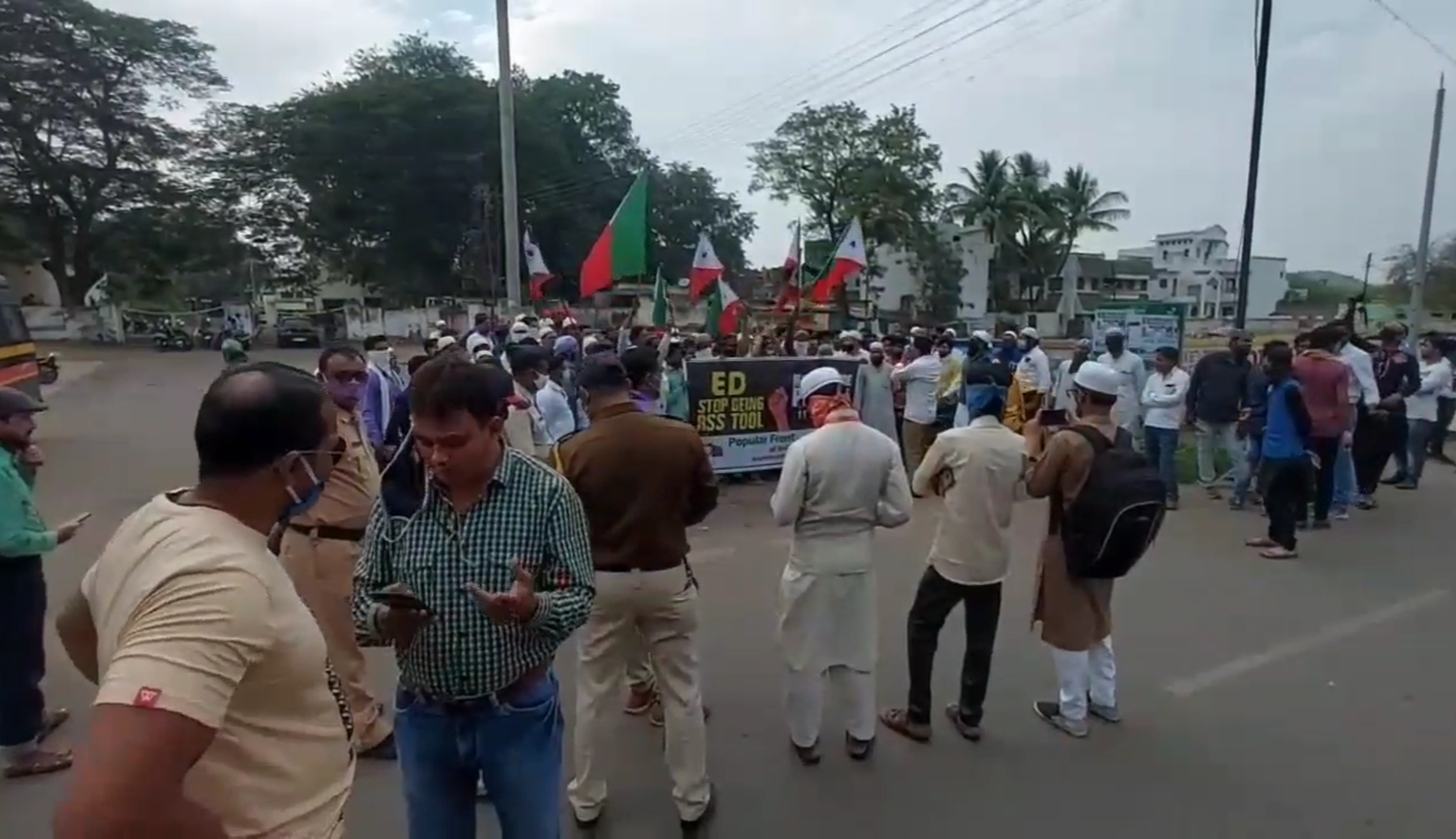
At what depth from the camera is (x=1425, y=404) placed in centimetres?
953

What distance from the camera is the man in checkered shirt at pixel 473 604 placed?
212 centimetres

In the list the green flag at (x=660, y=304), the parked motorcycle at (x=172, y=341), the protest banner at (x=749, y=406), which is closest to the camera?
the protest banner at (x=749, y=406)

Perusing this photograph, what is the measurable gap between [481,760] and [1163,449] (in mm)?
7902

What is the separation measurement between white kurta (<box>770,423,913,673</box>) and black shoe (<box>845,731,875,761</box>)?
34 centimetres

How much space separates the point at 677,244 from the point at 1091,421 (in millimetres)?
52941

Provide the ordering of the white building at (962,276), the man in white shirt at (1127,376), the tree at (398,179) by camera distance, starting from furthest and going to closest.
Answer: the white building at (962,276) < the tree at (398,179) < the man in white shirt at (1127,376)

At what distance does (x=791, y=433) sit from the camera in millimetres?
9227

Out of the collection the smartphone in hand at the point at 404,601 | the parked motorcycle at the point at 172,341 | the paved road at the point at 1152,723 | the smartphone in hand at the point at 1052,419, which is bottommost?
the paved road at the point at 1152,723

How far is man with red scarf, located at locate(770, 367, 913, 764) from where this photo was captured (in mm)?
3770

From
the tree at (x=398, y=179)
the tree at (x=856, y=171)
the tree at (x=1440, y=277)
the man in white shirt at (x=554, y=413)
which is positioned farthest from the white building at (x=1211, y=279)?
the man in white shirt at (x=554, y=413)

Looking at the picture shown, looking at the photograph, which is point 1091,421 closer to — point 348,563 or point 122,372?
point 348,563

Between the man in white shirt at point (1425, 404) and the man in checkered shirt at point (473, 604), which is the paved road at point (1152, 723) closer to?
the man in checkered shirt at point (473, 604)

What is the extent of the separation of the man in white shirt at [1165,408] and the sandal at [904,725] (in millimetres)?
5314

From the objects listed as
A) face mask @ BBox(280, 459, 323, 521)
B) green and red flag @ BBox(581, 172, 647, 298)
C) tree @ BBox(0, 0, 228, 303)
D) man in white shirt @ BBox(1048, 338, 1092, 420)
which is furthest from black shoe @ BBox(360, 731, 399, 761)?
tree @ BBox(0, 0, 228, 303)
